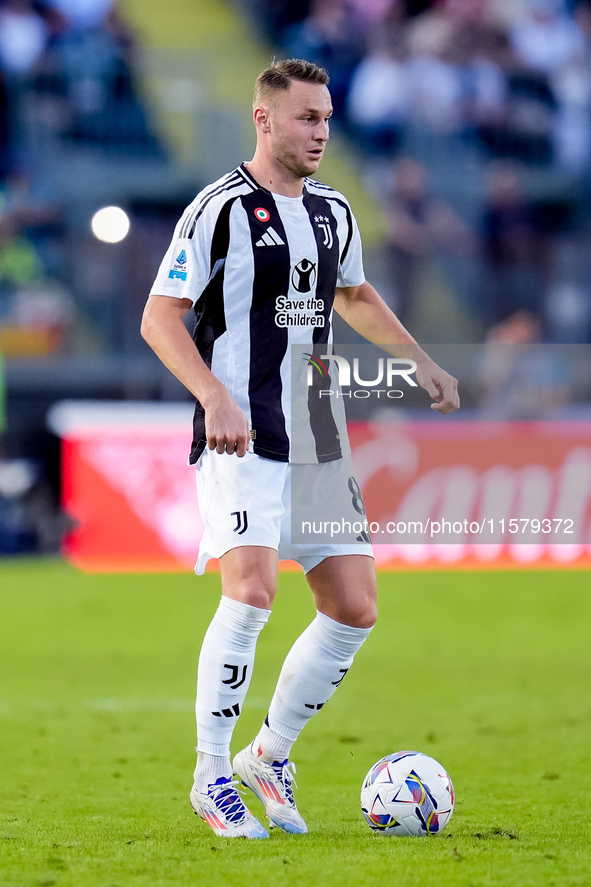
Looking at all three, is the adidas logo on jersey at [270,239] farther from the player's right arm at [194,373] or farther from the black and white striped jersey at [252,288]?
the player's right arm at [194,373]

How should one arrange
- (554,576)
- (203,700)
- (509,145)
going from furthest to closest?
(509,145) < (554,576) < (203,700)

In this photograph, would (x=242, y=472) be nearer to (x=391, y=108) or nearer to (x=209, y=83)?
(x=391, y=108)

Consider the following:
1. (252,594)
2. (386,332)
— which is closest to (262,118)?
(386,332)

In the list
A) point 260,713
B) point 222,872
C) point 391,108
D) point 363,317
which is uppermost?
point 391,108

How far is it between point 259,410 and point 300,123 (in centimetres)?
87

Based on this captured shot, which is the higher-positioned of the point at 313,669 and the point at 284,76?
the point at 284,76

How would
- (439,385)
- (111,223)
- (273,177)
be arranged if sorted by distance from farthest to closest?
1. (111,223)
2. (439,385)
3. (273,177)

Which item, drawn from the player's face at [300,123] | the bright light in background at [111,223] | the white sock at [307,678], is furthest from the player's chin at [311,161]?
the white sock at [307,678]

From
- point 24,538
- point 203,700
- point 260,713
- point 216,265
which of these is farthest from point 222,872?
point 24,538

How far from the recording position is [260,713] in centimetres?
665

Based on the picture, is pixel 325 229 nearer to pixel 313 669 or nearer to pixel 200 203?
pixel 200 203

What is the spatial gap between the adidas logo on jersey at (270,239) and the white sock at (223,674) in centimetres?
107

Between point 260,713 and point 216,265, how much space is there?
3.29 metres

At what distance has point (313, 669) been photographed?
13.4 ft
